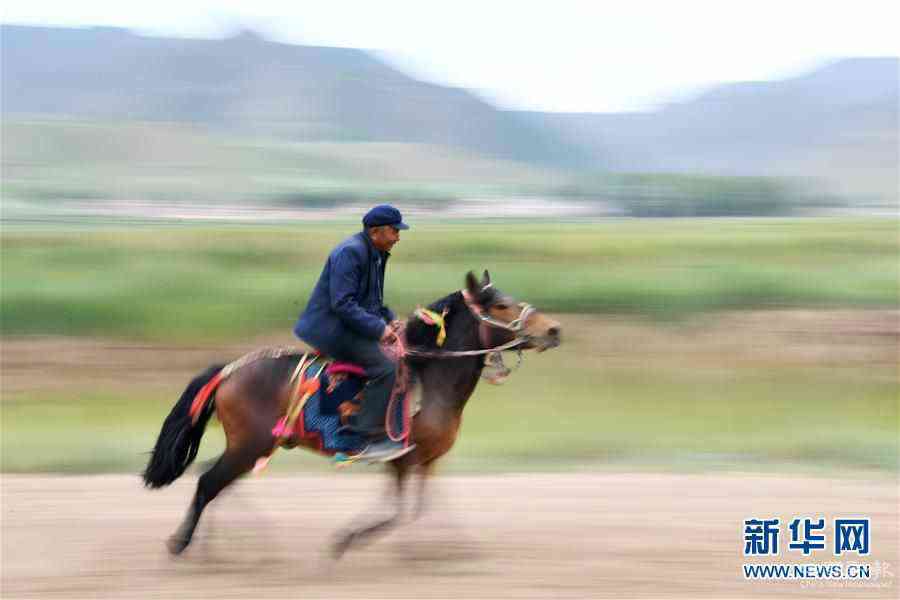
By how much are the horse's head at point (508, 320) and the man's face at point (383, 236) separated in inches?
21.7

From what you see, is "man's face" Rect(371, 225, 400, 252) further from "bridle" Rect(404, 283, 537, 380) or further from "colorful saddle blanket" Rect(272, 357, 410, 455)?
"colorful saddle blanket" Rect(272, 357, 410, 455)

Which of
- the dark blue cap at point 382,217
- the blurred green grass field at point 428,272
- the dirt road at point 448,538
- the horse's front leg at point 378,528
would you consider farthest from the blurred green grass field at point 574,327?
the dark blue cap at point 382,217

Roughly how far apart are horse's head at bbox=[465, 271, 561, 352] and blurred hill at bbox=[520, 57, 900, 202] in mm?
37953

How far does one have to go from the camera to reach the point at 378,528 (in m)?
7.18

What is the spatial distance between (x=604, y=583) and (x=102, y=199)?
33505 millimetres

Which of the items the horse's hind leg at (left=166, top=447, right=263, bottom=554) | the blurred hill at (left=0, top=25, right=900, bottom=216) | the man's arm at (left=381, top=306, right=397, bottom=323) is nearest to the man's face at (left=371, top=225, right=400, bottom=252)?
the man's arm at (left=381, top=306, right=397, bottom=323)

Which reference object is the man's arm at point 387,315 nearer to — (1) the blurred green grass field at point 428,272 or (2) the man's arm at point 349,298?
(2) the man's arm at point 349,298

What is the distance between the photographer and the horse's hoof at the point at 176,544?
7.31 meters

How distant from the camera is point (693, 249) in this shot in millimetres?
21328

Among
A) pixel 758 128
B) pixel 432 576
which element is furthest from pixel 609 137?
pixel 432 576

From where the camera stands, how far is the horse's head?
7.41 metres

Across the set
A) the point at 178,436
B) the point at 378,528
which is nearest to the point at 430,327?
the point at 378,528

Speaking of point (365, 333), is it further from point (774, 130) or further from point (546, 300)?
point (774, 130)

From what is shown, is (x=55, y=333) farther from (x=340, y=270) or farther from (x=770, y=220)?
(x=770, y=220)
